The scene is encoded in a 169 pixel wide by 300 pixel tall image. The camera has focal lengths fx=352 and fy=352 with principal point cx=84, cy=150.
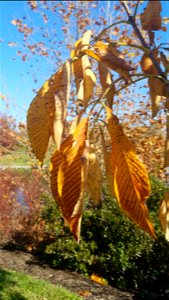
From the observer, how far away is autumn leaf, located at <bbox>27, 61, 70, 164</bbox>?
1.54ft

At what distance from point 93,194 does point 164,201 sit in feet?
0.48

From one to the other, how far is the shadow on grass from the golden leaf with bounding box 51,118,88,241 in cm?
396

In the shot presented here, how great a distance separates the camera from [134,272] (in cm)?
466

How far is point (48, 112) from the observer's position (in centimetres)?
49

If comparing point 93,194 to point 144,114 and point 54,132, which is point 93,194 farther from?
point 144,114

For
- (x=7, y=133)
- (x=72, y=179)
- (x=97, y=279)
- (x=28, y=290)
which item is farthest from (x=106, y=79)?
(x=7, y=133)

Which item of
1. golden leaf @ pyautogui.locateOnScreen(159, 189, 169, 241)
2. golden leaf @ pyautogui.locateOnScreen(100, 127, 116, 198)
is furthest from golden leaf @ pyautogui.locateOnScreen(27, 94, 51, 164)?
golden leaf @ pyautogui.locateOnScreen(159, 189, 169, 241)

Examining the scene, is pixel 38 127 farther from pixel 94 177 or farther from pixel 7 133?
pixel 7 133

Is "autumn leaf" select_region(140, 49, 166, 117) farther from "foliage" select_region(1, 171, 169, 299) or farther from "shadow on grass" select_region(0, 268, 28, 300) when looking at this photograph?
"foliage" select_region(1, 171, 169, 299)

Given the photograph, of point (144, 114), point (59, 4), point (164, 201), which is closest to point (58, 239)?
point (144, 114)

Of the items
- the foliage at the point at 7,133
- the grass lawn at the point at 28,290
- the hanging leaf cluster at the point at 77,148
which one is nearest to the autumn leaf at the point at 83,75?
the hanging leaf cluster at the point at 77,148

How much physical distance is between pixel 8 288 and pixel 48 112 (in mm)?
4334

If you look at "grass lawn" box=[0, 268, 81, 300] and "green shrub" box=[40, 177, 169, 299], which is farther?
"green shrub" box=[40, 177, 169, 299]

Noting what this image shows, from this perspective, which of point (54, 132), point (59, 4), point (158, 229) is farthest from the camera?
point (59, 4)
